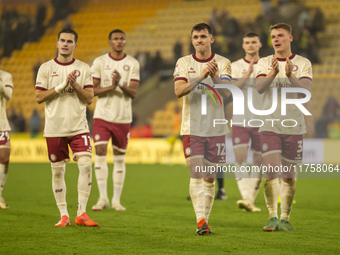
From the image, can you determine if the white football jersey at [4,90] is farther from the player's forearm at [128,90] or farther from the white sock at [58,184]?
the white sock at [58,184]

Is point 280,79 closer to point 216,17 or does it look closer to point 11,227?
point 11,227

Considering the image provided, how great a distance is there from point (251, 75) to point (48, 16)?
22.0 meters

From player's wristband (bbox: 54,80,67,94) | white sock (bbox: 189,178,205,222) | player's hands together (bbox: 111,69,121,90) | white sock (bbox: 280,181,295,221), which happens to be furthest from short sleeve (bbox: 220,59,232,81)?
player's hands together (bbox: 111,69,121,90)

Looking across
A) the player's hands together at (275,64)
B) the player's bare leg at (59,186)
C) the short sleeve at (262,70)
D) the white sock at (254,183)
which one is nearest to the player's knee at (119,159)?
the white sock at (254,183)

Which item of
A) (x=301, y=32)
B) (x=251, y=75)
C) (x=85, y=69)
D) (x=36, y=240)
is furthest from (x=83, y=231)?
(x=301, y=32)

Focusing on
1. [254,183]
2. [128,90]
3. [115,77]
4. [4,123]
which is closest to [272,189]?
[254,183]

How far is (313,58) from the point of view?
66.2ft

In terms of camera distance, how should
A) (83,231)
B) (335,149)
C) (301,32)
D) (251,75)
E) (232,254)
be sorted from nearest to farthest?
(232,254) < (83,231) < (251,75) < (335,149) < (301,32)

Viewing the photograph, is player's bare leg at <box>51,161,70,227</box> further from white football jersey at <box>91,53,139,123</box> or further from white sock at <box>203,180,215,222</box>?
white football jersey at <box>91,53,139,123</box>

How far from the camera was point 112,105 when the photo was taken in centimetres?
882

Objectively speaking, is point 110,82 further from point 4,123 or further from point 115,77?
point 4,123

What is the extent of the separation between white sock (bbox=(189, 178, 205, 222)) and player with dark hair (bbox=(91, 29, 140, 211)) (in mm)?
2523

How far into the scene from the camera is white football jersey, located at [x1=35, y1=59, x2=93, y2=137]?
6.95m

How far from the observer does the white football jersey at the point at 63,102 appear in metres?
6.95
